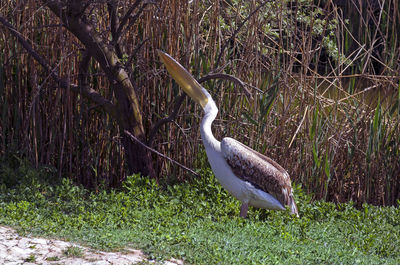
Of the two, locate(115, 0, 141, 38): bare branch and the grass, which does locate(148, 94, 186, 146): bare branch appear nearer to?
the grass

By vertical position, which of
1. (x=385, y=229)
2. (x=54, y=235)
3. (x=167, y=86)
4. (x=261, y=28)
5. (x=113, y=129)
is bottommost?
(x=385, y=229)

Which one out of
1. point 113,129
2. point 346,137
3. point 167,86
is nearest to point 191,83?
point 167,86

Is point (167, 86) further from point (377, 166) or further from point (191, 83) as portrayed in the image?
point (377, 166)

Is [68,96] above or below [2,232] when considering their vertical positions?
above

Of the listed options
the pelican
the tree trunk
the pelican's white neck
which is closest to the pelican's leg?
the pelican

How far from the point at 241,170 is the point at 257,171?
0.14m

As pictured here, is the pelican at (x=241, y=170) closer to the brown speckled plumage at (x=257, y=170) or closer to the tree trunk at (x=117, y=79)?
the brown speckled plumage at (x=257, y=170)

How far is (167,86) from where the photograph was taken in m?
6.60

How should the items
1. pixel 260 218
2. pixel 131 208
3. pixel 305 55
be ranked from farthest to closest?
pixel 305 55
pixel 260 218
pixel 131 208

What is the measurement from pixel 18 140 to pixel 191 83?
2150 mm

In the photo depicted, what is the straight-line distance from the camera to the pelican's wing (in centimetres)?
560

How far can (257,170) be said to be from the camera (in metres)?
5.66

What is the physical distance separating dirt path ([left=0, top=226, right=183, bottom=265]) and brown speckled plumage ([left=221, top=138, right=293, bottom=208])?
1724 millimetres

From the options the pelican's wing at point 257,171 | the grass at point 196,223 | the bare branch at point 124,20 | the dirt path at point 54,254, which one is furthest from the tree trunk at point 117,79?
the dirt path at point 54,254
